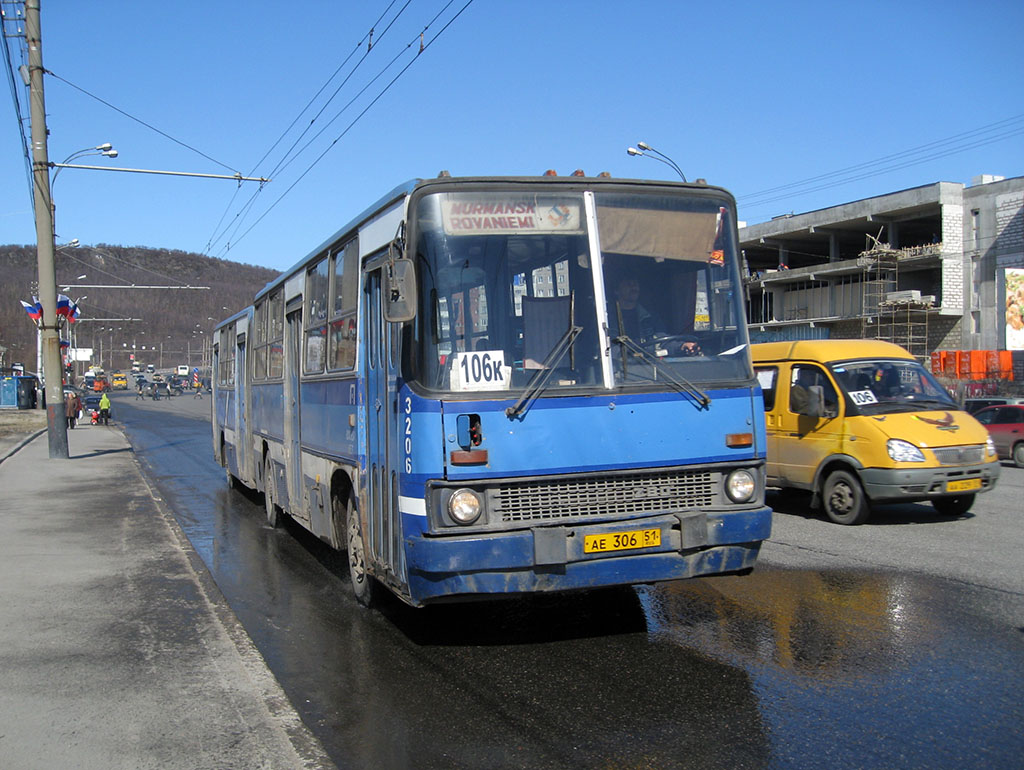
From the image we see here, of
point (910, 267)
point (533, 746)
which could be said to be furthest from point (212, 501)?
point (910, 267)

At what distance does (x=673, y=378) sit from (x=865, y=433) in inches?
231

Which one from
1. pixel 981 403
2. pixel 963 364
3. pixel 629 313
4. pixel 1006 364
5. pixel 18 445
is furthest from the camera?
pixel 963 364

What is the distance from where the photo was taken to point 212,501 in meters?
15.2

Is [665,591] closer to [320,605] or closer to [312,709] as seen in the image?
[320,605]

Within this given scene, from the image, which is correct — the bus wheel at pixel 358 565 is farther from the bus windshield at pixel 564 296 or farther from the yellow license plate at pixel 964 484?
the yellow license plate at pixel 964 484

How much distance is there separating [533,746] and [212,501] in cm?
1170

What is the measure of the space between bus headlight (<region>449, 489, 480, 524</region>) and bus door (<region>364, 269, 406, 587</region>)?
0.52 meters

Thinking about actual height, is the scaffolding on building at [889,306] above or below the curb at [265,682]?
above

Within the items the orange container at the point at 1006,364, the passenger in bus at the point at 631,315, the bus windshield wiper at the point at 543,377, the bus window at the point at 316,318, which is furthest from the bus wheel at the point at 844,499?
the orange container at the point at 1006,364

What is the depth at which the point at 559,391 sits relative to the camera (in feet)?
18.9

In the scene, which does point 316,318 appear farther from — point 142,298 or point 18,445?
point 142,298

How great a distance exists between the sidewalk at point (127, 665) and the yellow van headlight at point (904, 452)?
7.37m

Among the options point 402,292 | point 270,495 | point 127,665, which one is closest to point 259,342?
point 270,495

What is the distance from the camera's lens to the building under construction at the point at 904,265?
47.6m
